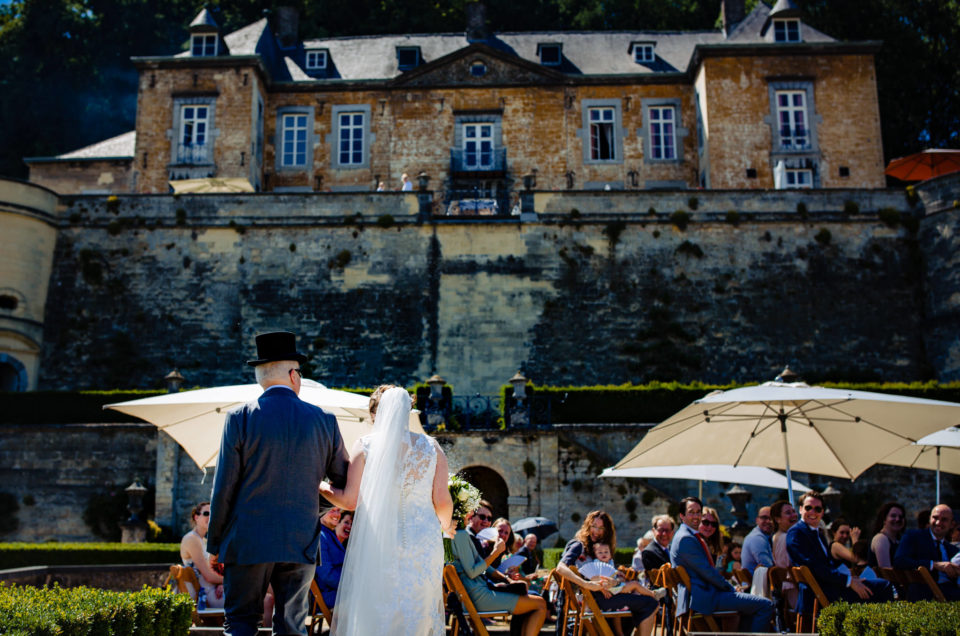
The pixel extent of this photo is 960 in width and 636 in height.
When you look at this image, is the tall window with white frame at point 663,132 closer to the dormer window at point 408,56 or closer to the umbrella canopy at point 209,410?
the dormer window at point 408,56

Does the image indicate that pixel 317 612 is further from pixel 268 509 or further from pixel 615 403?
pixel 615 403

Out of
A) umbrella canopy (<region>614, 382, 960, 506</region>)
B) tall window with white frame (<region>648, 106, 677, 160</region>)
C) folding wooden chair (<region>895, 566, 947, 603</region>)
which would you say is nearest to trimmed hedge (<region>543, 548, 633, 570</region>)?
umbrella canopy (<region>614, 382, 960, 506</region>)

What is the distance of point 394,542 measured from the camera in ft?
16.7

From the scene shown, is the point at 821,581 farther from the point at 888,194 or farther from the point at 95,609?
the point at 888,194

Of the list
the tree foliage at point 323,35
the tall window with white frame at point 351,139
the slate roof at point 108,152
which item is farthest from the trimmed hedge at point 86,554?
the tree foliage at point 323,35

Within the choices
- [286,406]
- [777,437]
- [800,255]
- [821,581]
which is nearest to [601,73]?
[800,255]

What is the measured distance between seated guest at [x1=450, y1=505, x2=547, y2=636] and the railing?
70.3 feet

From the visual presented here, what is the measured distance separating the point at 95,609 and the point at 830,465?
711 cm

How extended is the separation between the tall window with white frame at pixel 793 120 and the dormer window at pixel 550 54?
22.6 ft

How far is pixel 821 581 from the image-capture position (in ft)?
23.6

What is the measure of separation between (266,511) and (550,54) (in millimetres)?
26416

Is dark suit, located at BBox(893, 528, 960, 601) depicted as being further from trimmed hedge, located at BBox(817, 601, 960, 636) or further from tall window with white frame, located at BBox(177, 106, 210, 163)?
tall window with white frame, located at BBox(177, 106, 210, 163)

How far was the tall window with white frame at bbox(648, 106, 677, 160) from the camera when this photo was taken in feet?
90.3

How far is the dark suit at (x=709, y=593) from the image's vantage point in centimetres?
701
